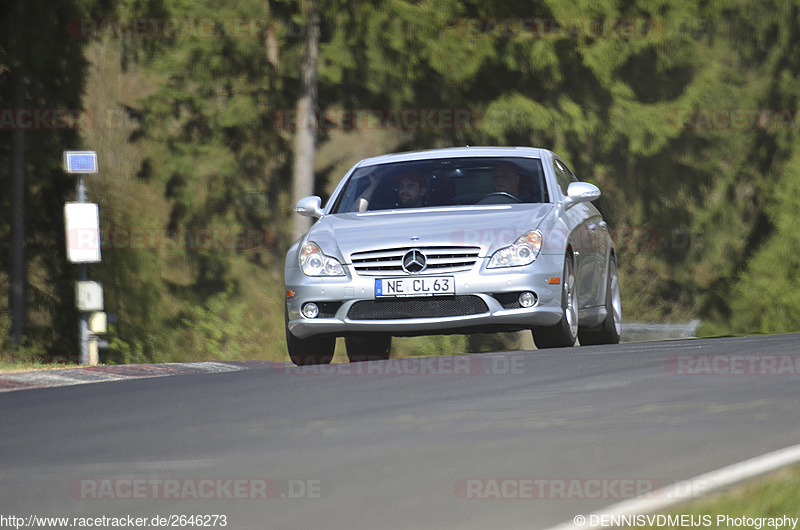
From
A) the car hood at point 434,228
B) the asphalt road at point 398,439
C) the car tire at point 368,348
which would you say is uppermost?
the car hood at point 434,228

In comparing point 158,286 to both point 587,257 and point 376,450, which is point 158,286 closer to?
point 587,257

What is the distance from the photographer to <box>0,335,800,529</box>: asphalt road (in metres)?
5.09

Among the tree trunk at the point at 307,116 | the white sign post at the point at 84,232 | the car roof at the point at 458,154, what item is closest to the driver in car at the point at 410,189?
the car roof at the point at 458,154

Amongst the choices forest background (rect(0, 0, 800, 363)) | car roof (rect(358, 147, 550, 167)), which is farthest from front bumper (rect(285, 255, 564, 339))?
forest background (rect(0, 0, 800, 363))

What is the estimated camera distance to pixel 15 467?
6.26 meters

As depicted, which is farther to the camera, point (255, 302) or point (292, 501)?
point (255, 302)

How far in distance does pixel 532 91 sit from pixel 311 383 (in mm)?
23965

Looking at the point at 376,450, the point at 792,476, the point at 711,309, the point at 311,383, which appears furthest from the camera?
the point at 711,309

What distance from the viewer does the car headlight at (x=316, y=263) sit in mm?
10305

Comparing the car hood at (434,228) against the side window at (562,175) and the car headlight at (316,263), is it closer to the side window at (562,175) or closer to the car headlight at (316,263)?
the car headlight at (316,263)

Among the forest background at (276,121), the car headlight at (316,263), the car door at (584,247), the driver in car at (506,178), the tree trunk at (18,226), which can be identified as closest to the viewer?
the car headlight at (316,263)

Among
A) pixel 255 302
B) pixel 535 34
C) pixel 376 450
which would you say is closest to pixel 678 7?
pixel 535 34

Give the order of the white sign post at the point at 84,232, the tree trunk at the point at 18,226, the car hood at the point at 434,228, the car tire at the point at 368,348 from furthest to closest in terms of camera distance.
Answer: the tree trunk at the point at 18,226 → the white sign post at the point at 84,232 → the car tire at the point at 368,348 → the car hood at the point at 434,228

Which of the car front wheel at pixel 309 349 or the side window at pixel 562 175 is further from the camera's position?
the side window at pixel 562 175
